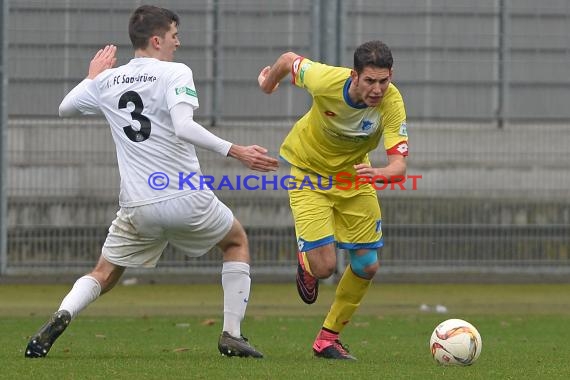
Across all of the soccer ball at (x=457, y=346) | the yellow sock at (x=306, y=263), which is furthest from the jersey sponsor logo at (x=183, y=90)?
the soccer ball at (x=457, y=346)

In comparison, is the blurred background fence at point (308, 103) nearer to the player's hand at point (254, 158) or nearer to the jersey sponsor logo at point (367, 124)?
the jersey sponsor logo at point (367, 124)

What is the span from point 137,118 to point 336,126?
1.41m

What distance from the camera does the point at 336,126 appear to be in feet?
27.6

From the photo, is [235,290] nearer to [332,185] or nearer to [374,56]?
[332,185]

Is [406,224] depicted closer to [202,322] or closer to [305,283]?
[202,322]

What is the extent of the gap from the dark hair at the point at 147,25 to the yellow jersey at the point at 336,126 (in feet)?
3.52

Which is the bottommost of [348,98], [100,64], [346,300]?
[346,300]

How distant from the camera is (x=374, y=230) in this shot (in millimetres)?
8711

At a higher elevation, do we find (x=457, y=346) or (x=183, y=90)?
(x=183, y=90)

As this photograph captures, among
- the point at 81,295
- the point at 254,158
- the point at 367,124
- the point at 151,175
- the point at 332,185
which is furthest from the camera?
the point at 332,185

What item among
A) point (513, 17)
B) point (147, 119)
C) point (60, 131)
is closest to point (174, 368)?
point (147, 119)

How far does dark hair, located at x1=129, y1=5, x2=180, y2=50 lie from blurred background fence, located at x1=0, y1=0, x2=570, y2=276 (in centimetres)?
658

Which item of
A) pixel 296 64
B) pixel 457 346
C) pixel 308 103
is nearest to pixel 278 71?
pixel 296 64

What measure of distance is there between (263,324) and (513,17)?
17.7 feet
